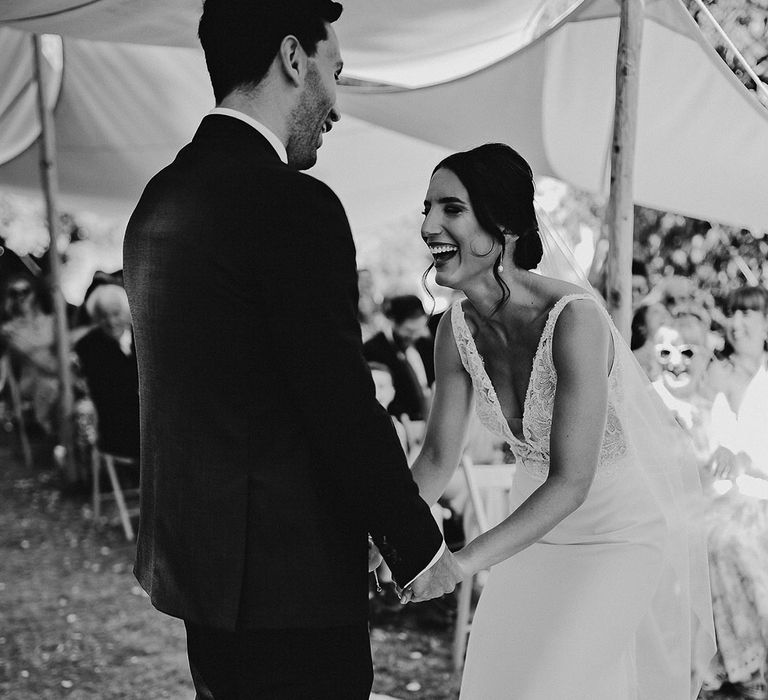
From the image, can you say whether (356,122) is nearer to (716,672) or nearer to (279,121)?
(716,672)

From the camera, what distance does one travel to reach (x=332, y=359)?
1564 millimetres

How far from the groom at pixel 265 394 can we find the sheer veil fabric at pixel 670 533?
1.16 metres

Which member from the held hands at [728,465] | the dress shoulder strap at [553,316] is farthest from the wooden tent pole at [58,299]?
the dress shoulder strap at [553,316]

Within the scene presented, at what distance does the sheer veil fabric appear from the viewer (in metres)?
2.62

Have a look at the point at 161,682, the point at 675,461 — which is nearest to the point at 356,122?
the point at 161,682

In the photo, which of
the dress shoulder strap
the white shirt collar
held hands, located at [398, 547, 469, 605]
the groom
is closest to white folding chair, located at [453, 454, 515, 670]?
the dress shoulder strap

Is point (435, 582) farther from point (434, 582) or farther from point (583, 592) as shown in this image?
point (583, 592)

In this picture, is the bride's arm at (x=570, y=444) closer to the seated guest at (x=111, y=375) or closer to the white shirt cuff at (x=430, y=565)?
the white shirt cuff at (x=430, y=565)

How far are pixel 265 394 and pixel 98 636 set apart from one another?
4.01m

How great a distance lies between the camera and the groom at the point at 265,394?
156cm

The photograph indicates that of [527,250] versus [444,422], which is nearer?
[527,250]

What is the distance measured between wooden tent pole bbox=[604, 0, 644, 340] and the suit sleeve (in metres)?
2.00

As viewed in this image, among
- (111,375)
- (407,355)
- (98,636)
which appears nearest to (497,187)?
(98,636)

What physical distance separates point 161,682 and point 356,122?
474 cm
